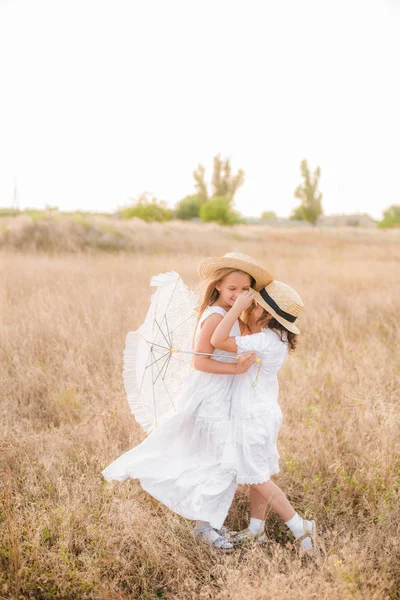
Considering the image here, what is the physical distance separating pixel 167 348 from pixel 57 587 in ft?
4.05

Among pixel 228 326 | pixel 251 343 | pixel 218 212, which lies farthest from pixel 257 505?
pixel 218 212

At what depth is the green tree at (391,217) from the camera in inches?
2280

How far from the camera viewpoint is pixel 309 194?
136 feet

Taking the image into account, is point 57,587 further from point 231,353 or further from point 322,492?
point 322,492

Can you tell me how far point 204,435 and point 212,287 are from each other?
2.56 feet

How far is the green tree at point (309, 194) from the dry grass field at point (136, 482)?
36548 mm

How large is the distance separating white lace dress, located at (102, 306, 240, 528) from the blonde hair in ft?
0.29

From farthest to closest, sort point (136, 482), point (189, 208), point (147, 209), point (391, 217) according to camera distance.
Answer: point (391, 217), point (189, 208), point (147, 209), point (136, 482)

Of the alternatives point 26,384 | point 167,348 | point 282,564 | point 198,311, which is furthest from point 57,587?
point 26,384

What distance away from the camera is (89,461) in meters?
3.12

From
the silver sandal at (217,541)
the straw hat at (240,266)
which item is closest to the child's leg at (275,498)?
the silver sandal at (217,541)

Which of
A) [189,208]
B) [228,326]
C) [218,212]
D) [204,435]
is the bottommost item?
[204,435]

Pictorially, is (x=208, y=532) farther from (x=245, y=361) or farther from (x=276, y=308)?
(x=276, y=308)

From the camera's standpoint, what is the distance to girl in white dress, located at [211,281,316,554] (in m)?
2.43
